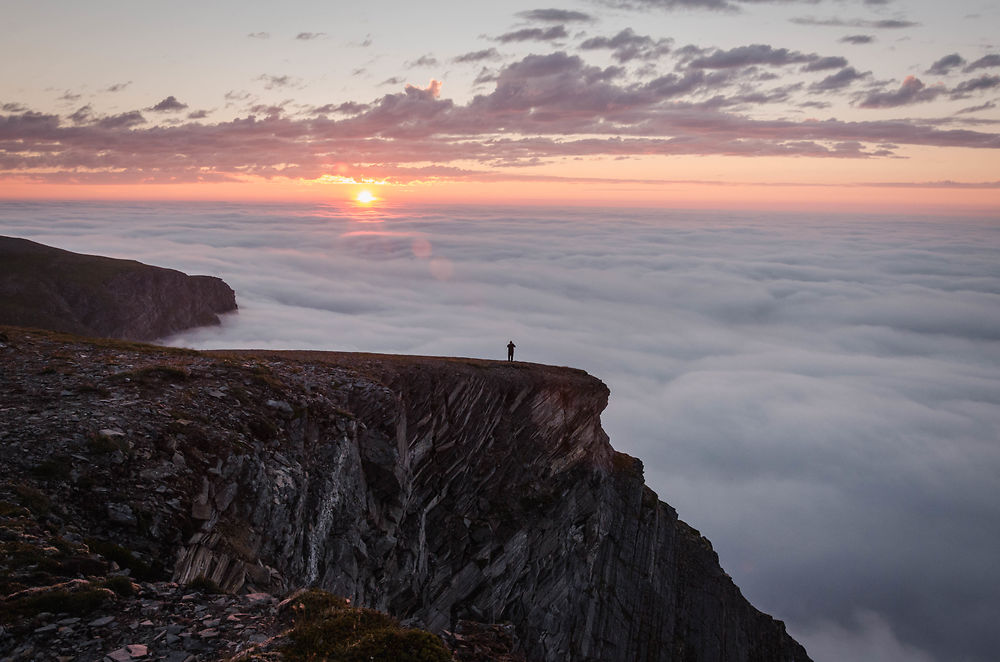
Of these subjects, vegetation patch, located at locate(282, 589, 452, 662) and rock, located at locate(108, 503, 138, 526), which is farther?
rock, located at locate(108, 503, 138, 526)

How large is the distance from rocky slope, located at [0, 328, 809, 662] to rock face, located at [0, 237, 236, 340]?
104m

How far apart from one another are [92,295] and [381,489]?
430 ft

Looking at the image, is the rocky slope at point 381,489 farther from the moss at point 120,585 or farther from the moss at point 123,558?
the moss at point 120,585

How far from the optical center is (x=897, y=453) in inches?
7347

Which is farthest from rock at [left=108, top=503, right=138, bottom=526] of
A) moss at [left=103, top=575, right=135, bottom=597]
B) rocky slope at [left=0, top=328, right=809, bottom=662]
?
moss at [left=103, top=575, right=135, bottom=597]

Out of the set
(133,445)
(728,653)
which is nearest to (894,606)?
(728,653)

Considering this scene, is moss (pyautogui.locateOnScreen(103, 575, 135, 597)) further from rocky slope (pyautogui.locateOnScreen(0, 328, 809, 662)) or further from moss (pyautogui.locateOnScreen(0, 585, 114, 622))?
rocky slope (pyautogui.locateOnScreen(0, 328, 809, 662))

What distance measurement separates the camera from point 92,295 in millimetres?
125750

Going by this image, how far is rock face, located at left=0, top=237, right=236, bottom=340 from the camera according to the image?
110938 millimetres

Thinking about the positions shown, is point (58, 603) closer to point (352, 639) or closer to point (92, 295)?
point (352, 639)

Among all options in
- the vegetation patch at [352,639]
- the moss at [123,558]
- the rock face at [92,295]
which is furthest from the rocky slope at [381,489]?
the rock face at [92,295]

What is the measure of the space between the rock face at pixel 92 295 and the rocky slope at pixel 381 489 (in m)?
104

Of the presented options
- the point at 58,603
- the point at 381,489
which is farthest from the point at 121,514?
the point at 381,489

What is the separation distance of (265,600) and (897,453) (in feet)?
752
